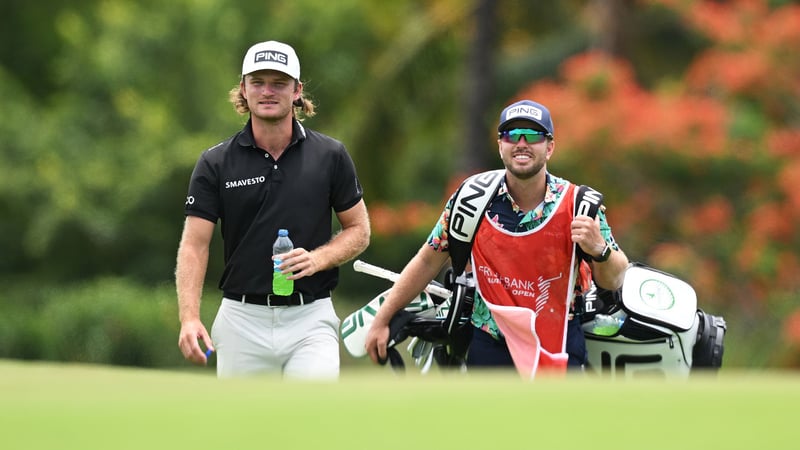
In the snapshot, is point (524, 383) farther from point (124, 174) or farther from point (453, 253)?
point (124, 174)

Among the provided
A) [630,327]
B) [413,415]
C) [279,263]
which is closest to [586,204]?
[630,327]

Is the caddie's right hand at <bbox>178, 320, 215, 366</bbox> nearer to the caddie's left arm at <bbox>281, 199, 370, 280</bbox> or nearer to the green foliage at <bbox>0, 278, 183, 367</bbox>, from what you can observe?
the caddie's left arm at <bbox>281, 199, 370, 280</bbox>

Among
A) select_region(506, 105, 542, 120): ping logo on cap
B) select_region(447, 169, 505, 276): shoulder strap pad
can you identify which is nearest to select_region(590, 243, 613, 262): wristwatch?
select_region(447, 169, 505, 276): shoulder strap pad

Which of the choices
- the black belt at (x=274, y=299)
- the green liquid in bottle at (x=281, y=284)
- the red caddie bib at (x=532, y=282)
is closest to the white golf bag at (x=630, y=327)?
the red caddie bib at (x=532, y=282)

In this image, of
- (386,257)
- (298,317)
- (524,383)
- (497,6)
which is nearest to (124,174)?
(386,257)

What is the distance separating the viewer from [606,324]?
659 centimetres

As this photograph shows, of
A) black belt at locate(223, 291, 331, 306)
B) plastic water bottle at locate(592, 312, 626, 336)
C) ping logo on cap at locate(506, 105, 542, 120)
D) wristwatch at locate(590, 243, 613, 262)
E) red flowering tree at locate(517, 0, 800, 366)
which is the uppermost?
red flowering tree at locate(517, 0, 800, 366)

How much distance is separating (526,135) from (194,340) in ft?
5.51

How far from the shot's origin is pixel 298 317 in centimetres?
648

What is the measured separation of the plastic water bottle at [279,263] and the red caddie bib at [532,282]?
82cm

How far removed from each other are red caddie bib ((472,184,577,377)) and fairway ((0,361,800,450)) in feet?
6.58

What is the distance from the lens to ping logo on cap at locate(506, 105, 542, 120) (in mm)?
6262

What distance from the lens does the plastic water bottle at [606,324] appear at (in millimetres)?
6559

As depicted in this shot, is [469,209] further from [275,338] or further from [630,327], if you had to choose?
[275,338]
